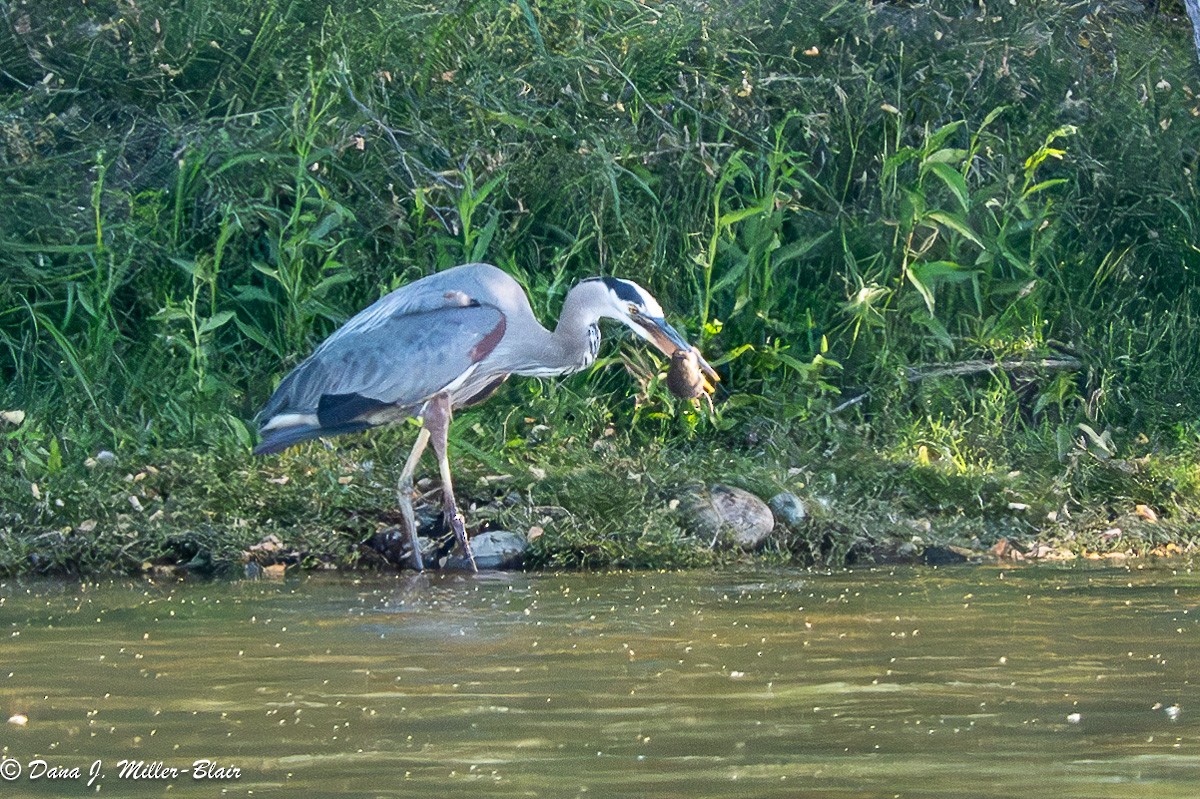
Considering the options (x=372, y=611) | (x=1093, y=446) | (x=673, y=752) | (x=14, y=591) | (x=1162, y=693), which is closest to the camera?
(x=673, y=752)

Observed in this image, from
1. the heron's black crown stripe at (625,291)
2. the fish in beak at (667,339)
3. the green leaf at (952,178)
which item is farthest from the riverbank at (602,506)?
the green leaf at (952,178)

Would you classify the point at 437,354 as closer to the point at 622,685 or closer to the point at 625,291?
the point at 625,291

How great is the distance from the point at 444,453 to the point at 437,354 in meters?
0.35

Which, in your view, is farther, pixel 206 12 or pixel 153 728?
pixel 206 12

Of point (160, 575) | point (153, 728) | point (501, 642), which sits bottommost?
point (160, 575)

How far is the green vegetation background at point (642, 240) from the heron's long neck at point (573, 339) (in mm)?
325

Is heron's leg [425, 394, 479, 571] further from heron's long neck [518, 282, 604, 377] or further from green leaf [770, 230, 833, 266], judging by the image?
green leaf [770, 230, 833, 266]

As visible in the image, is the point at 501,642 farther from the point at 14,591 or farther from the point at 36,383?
the point at 36,383

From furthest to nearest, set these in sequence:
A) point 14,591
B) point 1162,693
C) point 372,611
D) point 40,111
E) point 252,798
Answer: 1. point 40,111
2. point 14,591
3. point 372,611
4. point 1162,693
5. point 252,798

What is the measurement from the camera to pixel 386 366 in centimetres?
686

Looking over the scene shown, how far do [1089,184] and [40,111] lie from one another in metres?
4.68

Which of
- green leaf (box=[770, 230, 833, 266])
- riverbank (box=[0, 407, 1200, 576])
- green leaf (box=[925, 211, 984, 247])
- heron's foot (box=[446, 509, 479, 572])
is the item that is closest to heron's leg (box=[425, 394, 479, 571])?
heron's foot (box=[446, 509, 479, 572])

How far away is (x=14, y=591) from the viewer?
6.00 m

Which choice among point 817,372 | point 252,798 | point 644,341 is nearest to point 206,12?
point 644,341
